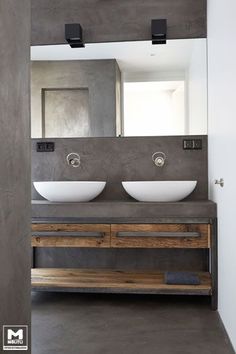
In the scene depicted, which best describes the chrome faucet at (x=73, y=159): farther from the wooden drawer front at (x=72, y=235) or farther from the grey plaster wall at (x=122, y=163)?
the wooden drawer front at (x=72, y=235)

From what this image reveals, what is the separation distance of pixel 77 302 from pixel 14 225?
1678mm

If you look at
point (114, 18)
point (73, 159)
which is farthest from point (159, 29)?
point (73, 159)

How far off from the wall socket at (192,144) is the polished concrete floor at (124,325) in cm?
118

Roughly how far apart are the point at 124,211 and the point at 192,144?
0.89 meters

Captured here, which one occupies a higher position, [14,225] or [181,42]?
[181,42]

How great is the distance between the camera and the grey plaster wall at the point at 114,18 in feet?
9.99

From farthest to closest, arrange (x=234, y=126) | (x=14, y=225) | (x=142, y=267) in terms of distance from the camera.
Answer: (x=142, y=267) < (x=234, y=126) < (x=14, y=225)

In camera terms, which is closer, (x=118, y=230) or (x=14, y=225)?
(x=14, y=225)

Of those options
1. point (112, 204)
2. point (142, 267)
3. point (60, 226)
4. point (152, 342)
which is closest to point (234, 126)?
point (112, 204)

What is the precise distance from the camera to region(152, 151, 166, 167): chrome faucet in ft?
10.0

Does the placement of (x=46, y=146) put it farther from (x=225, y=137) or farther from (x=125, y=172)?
(x=225, y=137)

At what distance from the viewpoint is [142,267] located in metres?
3.04

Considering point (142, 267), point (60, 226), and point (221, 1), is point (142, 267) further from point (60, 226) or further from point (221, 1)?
point (221, 1)

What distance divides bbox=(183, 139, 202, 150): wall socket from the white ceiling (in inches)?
23.8
